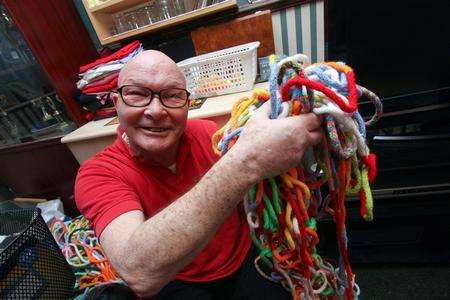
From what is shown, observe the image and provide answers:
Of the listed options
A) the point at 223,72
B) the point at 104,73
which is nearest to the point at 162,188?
the point at 223,72

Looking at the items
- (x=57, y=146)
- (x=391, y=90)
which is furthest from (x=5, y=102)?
(x=391, y=90)

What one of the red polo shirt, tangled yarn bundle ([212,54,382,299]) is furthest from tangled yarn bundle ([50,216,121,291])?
tangled yarn bundle ([212,54,382,299])

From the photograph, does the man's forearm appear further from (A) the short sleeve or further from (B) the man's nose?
(B) the man's nose

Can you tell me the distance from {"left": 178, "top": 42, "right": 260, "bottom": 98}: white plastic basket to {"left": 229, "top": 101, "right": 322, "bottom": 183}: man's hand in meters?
0.83

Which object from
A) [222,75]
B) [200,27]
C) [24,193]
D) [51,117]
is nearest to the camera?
[222,75]

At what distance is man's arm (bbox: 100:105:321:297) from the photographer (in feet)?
1.50

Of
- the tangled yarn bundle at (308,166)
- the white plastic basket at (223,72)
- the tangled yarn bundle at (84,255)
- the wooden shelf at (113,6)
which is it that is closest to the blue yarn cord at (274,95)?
the tangled yarn bundle at (308,166)

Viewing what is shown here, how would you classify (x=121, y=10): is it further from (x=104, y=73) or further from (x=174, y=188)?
(x=174, y=188)

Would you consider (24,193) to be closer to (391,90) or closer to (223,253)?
(223,253)

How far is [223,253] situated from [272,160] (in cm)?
53

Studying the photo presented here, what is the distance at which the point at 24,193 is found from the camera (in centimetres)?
194

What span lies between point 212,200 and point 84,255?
1.19 meters

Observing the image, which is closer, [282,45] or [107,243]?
[107,243]

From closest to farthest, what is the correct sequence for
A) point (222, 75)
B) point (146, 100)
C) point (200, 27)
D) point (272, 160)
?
point (272, 160), point (146, 100), point (222, 75), point (200, 27)
